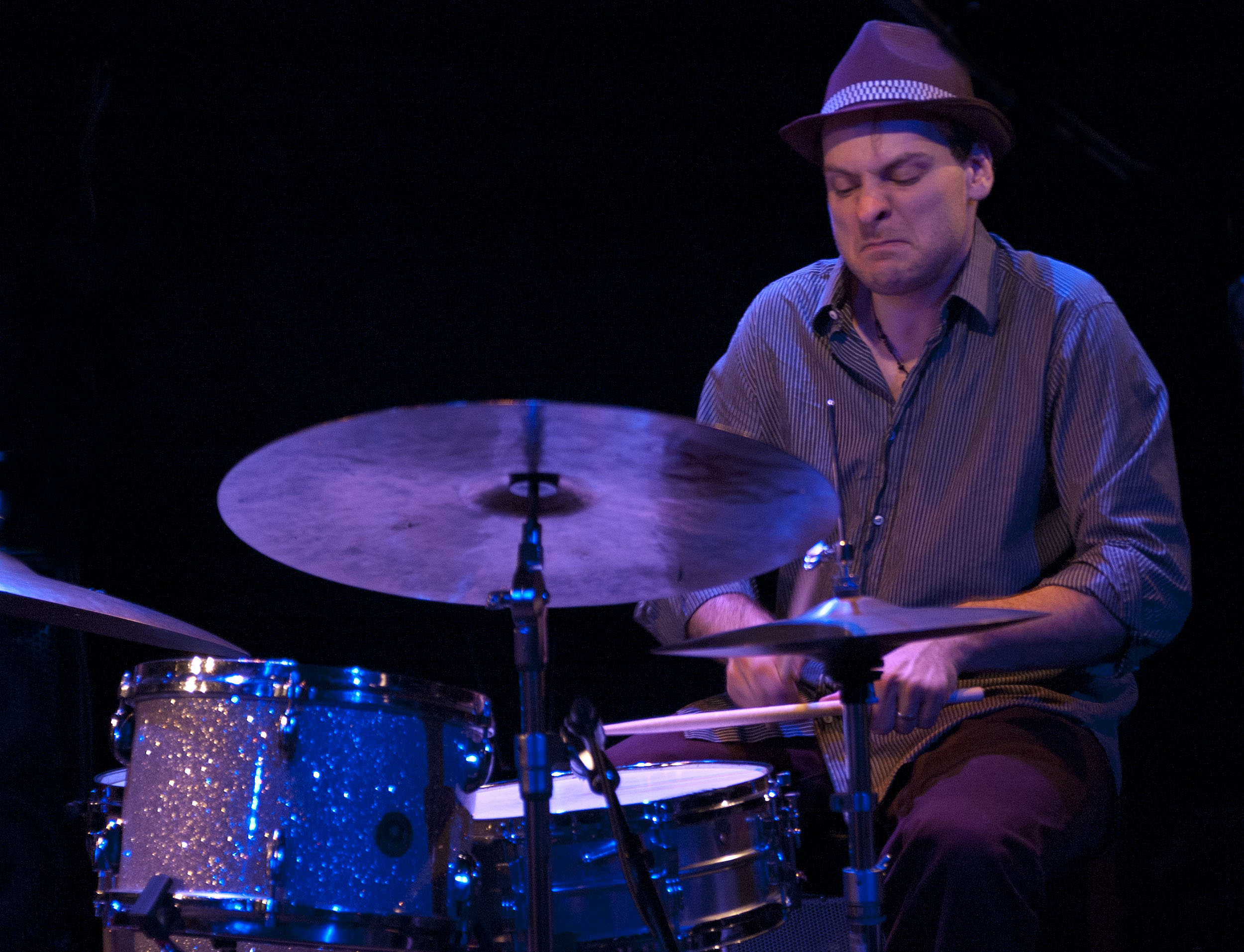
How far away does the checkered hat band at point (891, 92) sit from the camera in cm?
224

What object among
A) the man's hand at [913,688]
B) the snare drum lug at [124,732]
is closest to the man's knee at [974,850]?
the man's hand at [913,688]

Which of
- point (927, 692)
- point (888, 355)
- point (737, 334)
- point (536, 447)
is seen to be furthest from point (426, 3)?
point (927, 692)

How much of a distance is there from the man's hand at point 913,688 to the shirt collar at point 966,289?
2.51 ft

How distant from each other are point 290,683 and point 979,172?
1577mm

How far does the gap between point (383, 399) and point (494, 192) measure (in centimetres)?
57

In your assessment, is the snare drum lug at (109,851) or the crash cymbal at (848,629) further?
the snare drum lug at (109,851)

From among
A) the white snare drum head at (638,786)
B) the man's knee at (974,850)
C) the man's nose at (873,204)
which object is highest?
the man's nose at (873,204)

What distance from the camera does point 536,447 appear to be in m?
1.46

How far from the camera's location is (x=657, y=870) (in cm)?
174

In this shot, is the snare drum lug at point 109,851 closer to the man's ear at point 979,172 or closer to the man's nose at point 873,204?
the man's nose at point 873,204

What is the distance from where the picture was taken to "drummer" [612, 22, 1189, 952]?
1980 mm

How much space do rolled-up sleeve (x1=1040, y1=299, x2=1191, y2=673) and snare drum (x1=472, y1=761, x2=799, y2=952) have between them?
0.69 metres

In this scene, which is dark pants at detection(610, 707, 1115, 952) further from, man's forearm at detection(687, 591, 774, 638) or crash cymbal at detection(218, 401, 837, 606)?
crash cymbal at detection(218, 401, 837, 606)

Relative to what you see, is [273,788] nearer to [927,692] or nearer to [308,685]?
[308,685]
